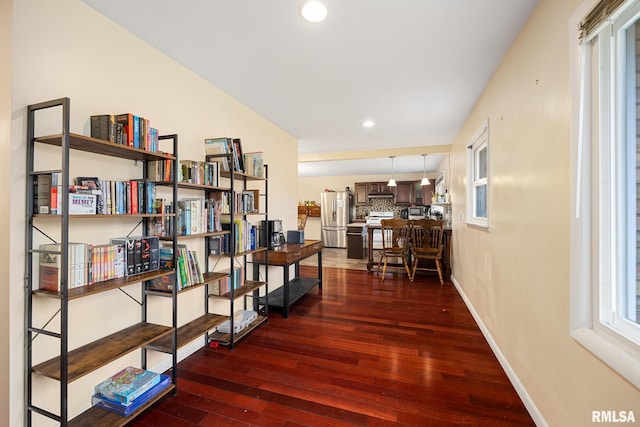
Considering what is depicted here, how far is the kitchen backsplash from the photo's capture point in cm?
870

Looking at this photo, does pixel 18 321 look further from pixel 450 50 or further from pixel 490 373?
pixel 450 50

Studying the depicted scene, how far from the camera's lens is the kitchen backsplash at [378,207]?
8695 millimetres

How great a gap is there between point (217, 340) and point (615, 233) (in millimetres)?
2729

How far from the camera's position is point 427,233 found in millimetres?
4770

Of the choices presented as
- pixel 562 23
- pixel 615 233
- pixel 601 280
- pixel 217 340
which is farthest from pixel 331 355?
pixel 562 23

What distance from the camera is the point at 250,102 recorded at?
2986 mm

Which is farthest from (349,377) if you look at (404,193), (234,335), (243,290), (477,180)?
(404,193)

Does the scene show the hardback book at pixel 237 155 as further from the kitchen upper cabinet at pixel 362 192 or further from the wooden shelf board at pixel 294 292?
the kitchen upper cabinet at pixel 362 192

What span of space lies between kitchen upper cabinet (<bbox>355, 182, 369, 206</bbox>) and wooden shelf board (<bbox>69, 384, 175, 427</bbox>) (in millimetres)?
7566

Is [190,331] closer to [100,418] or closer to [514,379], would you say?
[100,418]

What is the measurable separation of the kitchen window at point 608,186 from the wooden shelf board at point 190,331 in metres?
2.27

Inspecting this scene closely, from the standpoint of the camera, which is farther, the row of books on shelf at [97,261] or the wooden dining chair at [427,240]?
the wooden dining chair at [427,240]

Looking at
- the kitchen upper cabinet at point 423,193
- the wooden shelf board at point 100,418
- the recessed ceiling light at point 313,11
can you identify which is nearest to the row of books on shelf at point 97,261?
the wooden shelf board at point 100,418

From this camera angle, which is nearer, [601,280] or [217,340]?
[601,280]
